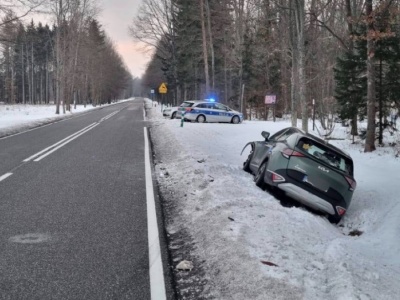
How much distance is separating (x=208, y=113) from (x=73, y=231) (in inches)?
918

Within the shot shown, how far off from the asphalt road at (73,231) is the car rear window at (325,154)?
298cm

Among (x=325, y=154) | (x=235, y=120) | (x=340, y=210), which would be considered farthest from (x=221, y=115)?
(x=340, y=210)

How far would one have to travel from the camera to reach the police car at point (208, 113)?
1104 inches

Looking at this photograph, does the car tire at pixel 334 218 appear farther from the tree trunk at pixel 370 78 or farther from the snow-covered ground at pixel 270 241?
the tree trunk at pixel 370 78

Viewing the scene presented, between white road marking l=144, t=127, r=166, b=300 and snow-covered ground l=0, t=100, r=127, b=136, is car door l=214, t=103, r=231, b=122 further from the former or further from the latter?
white road marking l=144, t=127, r=166, b=300

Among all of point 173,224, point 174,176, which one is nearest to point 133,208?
point 173,224

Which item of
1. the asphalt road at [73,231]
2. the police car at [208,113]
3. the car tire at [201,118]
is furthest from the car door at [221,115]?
the asphalt road at [73,231]

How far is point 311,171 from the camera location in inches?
263

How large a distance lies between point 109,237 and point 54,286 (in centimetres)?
138

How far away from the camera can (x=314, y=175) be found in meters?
6.67

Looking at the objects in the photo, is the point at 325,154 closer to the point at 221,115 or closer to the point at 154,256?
the point at 154,256

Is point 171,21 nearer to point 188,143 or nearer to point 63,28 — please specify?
point 63,28

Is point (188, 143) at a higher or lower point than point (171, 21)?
lower

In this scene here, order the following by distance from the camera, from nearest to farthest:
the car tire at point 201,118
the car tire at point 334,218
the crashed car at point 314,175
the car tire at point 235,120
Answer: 1. the crashed car at point 314,175
2. the car tire at point 334,218
3. the car tire at point 201,118
4. the car tire at point 235,120
